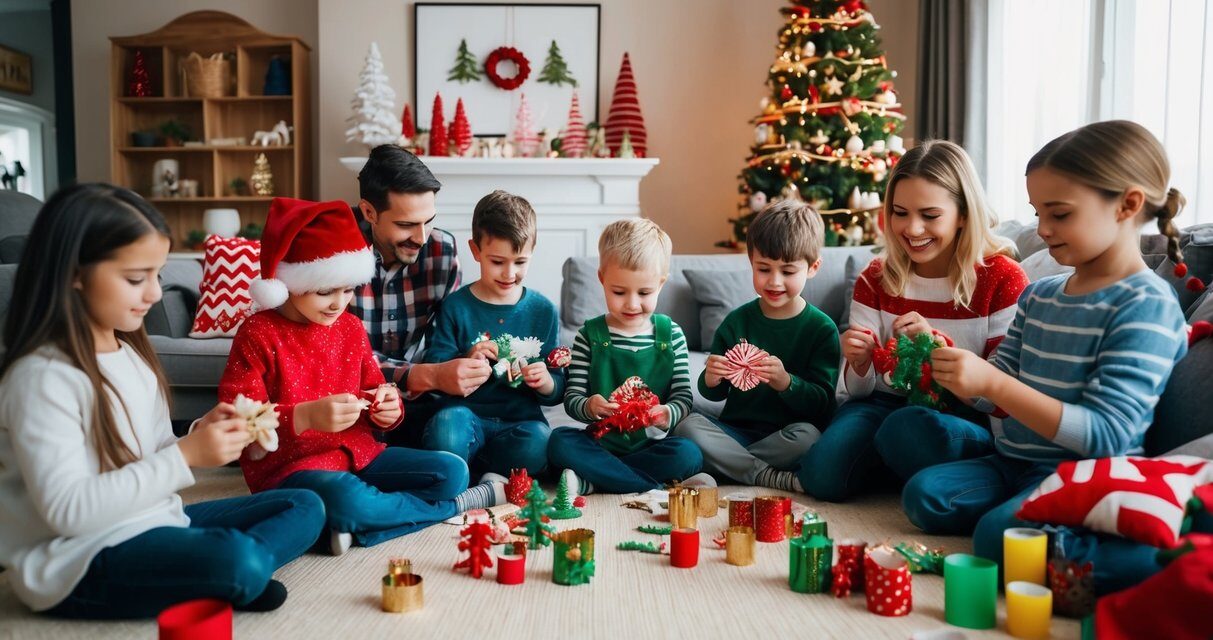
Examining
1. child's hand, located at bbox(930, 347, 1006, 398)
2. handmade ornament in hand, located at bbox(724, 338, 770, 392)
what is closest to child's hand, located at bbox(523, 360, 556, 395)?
handmade ornament in hand, located at bbox(724, 338, 770, 392)

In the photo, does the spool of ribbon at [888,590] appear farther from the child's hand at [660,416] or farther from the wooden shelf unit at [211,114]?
the wooden shelf unit at [211,114]

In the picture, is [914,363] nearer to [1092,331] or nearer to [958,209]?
[1092,331]

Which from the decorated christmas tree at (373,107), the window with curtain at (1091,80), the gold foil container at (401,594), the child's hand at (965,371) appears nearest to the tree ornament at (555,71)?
the decorated christmas tree at (373,107)

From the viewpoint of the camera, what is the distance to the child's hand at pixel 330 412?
6.57 ft

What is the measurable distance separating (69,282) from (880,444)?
1.96 m

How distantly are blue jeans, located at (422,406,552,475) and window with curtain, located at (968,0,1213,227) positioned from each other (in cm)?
271

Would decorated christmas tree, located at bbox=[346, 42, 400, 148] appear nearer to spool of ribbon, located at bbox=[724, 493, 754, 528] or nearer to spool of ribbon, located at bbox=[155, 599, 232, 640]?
spool of ribbon, located at bbox=[724, 493, 754, 528]

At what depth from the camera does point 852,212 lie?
5.20 metres

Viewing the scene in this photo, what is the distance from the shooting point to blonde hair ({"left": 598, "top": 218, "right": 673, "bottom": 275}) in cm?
262

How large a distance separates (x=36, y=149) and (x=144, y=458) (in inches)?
343

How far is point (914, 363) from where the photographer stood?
2227mm

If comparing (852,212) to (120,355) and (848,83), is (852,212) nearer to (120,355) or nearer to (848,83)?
(848,83)

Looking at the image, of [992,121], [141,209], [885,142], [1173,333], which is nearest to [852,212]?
[885,142]

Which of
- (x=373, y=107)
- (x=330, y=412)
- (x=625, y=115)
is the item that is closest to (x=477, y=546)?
(x=330, y=412)
